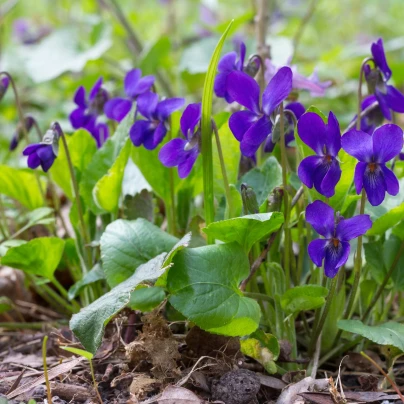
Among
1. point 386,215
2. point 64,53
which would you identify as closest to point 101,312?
point 386,215

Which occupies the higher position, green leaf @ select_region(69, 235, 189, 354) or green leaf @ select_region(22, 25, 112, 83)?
green leaf @ select_region(22, 25, 112, 83)

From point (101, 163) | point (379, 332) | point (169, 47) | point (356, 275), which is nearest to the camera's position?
point (379, 332)

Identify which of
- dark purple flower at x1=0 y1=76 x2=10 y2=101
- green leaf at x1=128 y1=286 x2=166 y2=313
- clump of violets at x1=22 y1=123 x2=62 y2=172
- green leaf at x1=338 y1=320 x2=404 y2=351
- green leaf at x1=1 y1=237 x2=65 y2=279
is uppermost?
dark purple flower at x1=0 y1=76 x2=10 y2=101

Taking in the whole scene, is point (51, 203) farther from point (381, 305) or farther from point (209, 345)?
point (381, 305)

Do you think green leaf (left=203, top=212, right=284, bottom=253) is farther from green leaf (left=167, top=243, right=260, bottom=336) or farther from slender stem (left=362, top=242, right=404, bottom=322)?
slender stem (left=362, top=242, right=404, bottom=322)

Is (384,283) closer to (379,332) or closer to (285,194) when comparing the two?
(379,332)

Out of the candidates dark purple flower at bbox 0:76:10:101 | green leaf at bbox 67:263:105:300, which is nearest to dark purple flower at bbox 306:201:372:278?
green leaf at bbox 67:263:105:300
